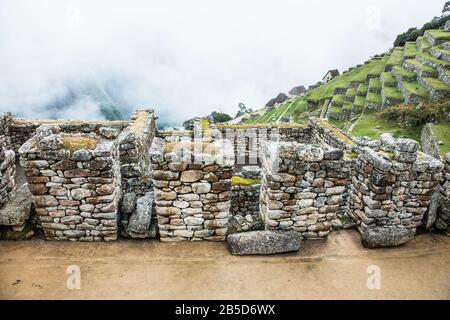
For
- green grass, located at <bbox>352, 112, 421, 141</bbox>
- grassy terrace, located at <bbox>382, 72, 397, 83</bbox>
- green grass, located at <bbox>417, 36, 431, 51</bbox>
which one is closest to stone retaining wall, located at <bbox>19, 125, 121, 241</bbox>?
green grass, located at <bbox>352, 112, 421, 141</bbox>

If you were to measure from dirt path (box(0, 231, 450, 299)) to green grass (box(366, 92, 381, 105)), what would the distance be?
22.1m

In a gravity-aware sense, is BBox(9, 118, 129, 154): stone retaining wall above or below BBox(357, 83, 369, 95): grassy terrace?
below

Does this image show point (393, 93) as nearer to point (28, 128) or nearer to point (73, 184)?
point (28, 128)

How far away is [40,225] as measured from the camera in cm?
632

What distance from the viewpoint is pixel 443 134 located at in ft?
54.7

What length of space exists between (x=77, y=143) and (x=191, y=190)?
228 centimetres

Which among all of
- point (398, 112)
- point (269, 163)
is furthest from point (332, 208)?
point (398, 112)

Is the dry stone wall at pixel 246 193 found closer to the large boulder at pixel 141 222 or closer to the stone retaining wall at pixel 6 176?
the large boulder at pixel 141 222

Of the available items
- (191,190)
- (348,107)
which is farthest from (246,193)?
(348,107)

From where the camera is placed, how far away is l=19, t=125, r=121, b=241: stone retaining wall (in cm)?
543

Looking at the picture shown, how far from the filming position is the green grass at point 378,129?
19141 millimetres

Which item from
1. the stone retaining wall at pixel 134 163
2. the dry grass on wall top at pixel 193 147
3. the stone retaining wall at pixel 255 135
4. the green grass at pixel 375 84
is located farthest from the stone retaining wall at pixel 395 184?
the green grass at pixel 375 84

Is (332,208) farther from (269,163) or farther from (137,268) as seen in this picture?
(137,268)

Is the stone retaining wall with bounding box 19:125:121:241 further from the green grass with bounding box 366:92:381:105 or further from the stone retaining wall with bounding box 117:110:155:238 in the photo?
the green grass with bounding box 366:92:381:105
